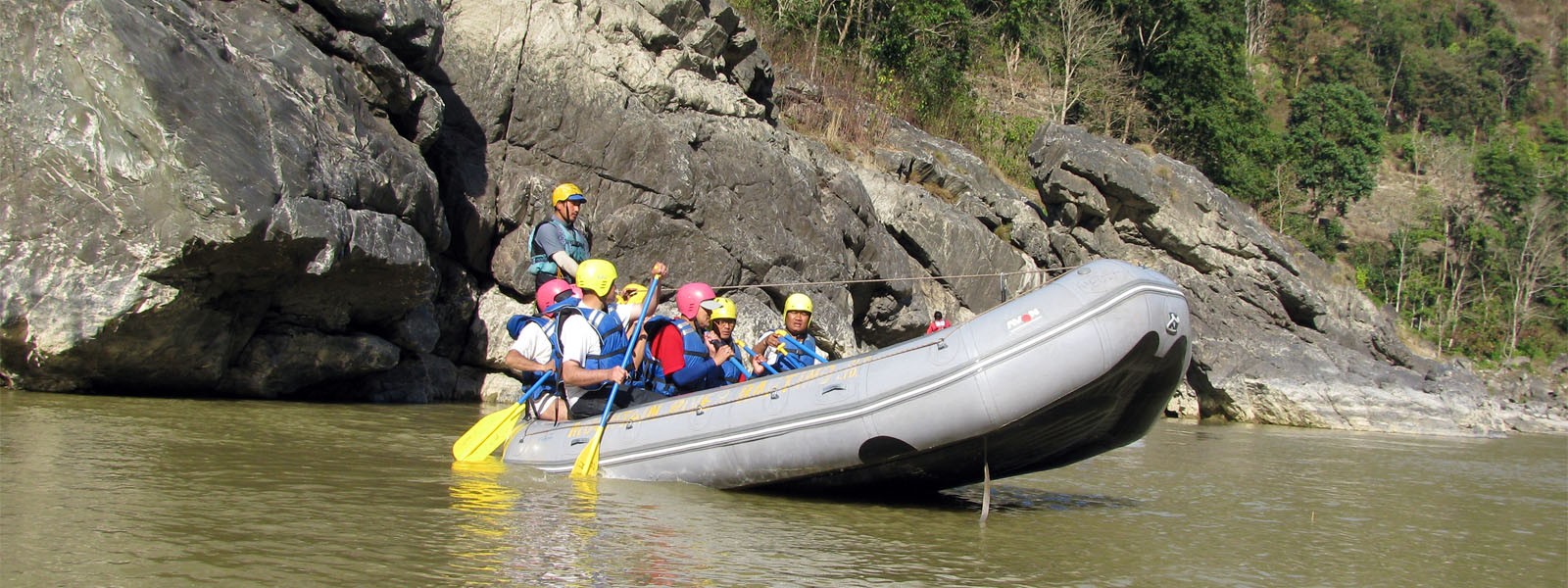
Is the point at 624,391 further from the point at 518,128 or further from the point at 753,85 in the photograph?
the point at 753,85

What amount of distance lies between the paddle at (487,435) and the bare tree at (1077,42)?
70.6 feet

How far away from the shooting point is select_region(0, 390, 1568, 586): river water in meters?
4.20

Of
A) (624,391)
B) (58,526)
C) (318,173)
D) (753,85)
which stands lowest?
(58,526)

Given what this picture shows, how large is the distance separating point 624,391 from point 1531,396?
2441 centimetres

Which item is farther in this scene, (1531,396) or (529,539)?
(1531,396)

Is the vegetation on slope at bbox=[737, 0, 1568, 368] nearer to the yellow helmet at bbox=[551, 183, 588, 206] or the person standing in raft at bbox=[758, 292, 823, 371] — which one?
the yellow helmet at bbox=[551, 183, 588, 206]

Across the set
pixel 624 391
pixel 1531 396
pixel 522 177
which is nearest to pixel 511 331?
pixel 624 391

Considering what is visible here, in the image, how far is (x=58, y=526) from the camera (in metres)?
4.33

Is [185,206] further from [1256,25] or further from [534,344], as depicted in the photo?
[1256,25]

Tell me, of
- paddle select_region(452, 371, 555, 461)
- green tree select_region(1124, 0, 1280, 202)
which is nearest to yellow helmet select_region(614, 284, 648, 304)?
paddle select_region(452, 371, 555, 461)

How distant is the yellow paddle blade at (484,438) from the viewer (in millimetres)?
6969

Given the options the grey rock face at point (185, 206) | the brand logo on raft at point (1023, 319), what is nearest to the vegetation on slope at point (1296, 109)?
the grey rock face at point (185, 206)

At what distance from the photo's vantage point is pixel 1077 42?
90.9 ft

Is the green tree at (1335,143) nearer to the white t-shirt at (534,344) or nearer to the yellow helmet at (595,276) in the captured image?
the yellow helmet at (595,276)
